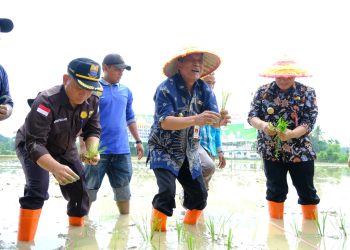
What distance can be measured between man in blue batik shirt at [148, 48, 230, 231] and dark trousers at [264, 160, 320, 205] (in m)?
1.01

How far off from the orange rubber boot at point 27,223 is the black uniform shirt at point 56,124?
48 centimetres

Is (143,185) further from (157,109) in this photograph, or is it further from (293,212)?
(157,109)

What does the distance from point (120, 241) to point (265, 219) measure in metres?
1.74

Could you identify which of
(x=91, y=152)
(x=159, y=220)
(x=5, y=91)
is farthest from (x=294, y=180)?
(x=5, y=91)

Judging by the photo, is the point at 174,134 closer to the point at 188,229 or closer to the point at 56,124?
the point at 188,229

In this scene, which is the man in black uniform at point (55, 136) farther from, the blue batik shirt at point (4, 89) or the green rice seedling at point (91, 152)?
the blue batik shirt at point (4, 89)

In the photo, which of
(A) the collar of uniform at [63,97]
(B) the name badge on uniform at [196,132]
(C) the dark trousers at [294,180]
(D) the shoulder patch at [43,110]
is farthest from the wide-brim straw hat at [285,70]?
(D) the shoulder patch at [43,110]

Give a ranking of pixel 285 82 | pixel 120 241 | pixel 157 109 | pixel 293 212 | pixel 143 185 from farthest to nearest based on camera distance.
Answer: pixel 143 185, pixel 293 212, pixel 285 82, pixel 157 109, pixel 120 241

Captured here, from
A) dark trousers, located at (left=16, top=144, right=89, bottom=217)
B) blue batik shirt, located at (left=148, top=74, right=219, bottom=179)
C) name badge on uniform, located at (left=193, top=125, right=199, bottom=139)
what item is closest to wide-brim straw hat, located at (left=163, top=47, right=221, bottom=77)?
blue batik shirt, located at (left=148, top=74, right=219, bottom=179)

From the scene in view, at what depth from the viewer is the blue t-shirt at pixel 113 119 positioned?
459cm

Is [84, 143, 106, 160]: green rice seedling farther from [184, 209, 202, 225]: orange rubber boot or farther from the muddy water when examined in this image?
[184, 209, 202, 225]: orange rubber boot

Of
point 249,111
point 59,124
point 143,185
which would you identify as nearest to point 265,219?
point 249,111

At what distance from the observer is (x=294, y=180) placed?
4535 mm

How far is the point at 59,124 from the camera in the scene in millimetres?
3336
